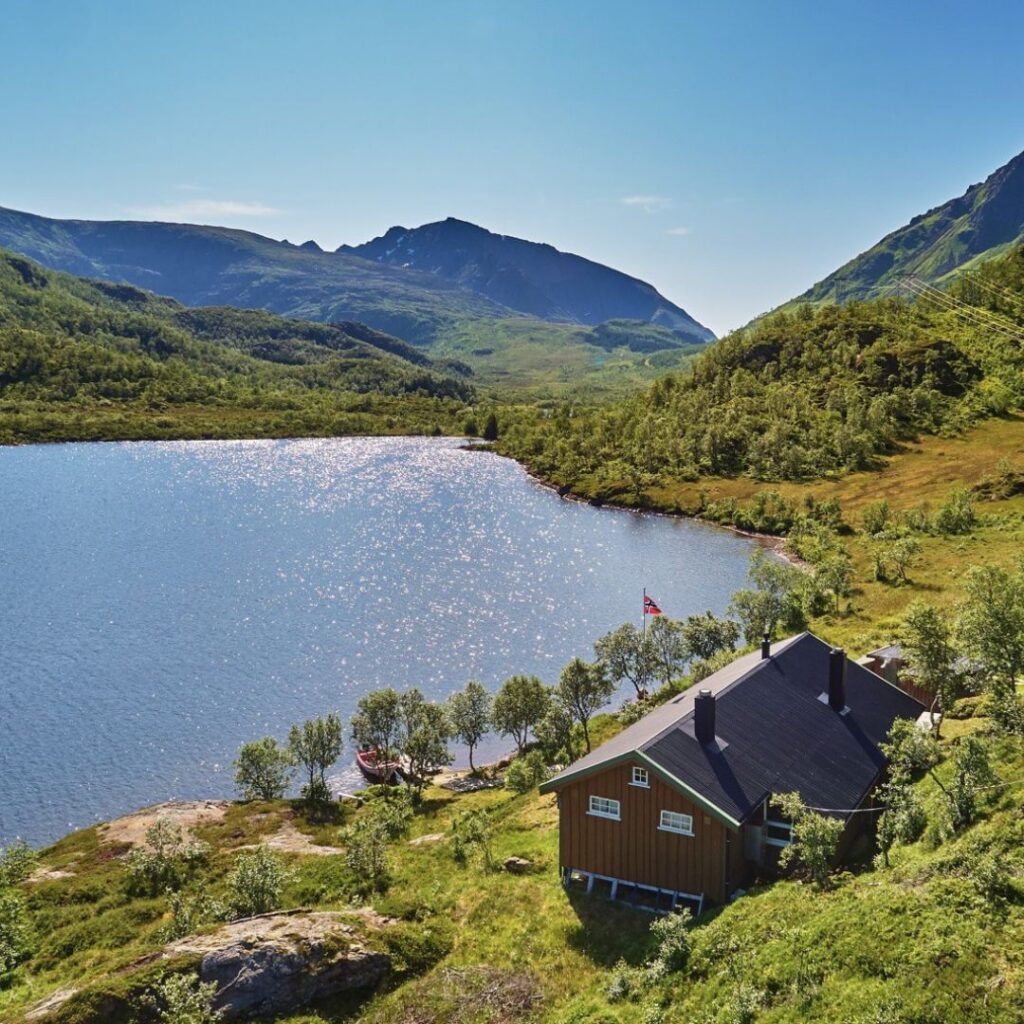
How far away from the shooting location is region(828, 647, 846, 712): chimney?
35.6m

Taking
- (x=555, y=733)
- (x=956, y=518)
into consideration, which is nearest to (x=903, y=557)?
(x=956, y=518)

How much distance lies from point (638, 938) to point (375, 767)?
30464mm

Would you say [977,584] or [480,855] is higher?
[977,584]

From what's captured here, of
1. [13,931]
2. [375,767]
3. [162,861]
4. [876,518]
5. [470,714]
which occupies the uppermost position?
[876,518]

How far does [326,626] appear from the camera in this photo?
8075cm

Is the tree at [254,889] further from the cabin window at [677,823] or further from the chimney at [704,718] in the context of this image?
the chimney at [704,718]

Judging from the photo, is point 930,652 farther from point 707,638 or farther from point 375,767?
point 375,767

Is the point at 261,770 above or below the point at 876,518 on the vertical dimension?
below

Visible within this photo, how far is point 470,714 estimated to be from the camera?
53.6m

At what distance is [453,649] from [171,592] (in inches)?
1494

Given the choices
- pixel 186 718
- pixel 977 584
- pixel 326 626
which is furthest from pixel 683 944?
pixel 326 626

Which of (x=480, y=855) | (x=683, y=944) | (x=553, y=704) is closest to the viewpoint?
(x=683, y=944)

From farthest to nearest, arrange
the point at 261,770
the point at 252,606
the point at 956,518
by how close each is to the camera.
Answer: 1. the point at 956,518
2. the point at 252,606
3. the point at 261,770

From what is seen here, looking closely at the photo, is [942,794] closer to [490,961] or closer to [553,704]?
[490,961]
